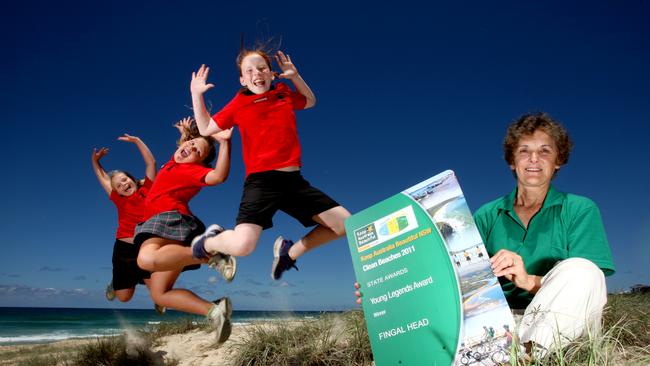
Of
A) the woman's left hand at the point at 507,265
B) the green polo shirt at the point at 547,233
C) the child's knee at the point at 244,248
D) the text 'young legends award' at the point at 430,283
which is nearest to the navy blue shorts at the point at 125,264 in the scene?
the child's knee at the point at 244,248

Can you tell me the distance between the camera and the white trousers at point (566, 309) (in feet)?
8.09

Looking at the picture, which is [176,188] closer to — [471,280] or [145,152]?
[145,152]

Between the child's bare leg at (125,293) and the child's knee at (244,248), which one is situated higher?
the child's knee at (244,248)

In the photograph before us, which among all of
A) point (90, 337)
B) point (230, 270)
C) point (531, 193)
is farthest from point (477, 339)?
point (90, 337)

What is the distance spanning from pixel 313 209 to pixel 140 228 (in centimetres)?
170

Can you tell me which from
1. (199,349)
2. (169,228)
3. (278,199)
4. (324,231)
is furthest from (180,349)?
(278,199)

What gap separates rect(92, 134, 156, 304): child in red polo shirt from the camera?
5.05 meters

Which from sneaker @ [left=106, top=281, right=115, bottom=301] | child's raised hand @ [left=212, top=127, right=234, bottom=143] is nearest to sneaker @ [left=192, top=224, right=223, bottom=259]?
child's raised hand @ [left=212, top=127, right=234, bottom=143]

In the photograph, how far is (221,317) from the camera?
166 inches

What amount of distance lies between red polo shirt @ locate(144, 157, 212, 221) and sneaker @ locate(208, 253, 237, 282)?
63cm

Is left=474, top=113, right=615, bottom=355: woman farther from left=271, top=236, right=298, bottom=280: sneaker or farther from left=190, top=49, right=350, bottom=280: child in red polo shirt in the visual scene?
left=271, top=236, right=298, bottom=280: sneaker

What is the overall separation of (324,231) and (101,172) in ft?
9.62

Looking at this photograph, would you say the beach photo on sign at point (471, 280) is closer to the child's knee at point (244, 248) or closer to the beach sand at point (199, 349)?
the child's knee at point (244, 248)

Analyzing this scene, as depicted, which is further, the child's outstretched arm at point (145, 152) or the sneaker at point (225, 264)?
the child's outstretched arm at point (145, 152)
